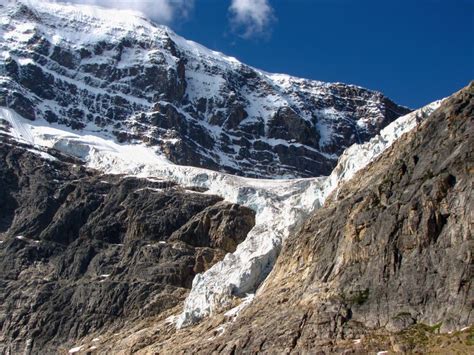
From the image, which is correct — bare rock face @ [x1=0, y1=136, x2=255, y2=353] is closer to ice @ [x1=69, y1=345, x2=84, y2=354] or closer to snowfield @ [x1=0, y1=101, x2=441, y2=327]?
ice @ [x1=69, y1=345, x2=84, y2=354]

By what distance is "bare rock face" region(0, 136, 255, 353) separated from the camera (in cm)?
14975

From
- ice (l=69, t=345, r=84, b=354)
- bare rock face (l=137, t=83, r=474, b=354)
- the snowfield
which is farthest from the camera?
ice (l=69, t=345, r=84, b=354)

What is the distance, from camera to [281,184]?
19088 centimetres

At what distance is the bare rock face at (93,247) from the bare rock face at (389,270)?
35.3m

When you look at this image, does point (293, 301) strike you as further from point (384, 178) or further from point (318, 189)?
point (318, 189)

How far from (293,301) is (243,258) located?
33691mm

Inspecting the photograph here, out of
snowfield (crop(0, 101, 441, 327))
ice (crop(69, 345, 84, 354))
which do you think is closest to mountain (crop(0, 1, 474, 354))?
snowfield (crop(0, 101, 441, 327))

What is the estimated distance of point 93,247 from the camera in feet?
553

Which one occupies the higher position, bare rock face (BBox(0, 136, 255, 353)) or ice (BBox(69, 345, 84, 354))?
bare rock face (BBox(0, 136, 255, 353))

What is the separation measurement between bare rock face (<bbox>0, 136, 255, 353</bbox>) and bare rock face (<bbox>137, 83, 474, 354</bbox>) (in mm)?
35311

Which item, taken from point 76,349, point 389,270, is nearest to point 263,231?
point 76,349

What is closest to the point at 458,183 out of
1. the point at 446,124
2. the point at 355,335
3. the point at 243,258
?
the point at 446,124

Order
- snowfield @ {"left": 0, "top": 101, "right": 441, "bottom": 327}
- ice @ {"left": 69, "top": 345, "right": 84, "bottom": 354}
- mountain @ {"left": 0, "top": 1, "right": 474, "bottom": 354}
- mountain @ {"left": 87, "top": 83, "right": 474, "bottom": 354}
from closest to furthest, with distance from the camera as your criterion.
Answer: mountain @ {"left": 87, "top": 83, "right": 474, "bottom": 354} < mountain @ {"left": 0, "top": 1, "right": 474, "bottom": 354} < snowfield @ {"left": 0, "top": 101, "right": 441, "bottom": 327} < ice @ {"left": 69, "top": 345, "right": 84, "bottom": 354}

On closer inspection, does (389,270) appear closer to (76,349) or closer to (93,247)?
(76,349)
